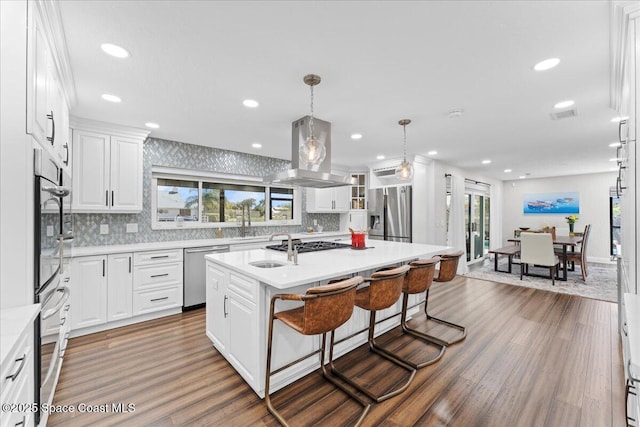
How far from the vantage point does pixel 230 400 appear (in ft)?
6.47

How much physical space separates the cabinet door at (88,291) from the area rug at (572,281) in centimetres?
631

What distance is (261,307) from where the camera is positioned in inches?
77.5

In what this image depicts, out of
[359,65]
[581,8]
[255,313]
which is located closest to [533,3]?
[581,8]

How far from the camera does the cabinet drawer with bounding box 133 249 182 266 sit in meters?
3.38

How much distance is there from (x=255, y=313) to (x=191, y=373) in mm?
921

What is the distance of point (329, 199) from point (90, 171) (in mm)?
4030

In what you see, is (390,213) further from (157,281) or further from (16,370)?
(16,370)

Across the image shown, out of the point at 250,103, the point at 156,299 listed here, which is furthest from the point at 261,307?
the point at 156,299

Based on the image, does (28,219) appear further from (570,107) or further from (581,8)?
(570,107)

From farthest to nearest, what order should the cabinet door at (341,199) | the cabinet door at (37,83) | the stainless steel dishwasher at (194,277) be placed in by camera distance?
1. the cabinet door at (341,199)
2. the stainless steel dishwasher at (194,277)
3. the cabinet door at (37,83)

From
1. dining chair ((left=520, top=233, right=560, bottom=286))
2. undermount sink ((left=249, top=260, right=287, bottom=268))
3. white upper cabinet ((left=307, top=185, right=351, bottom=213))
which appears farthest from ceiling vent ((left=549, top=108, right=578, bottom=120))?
white upper cabinet ((left=307, top=185, right=351, bottom=213))

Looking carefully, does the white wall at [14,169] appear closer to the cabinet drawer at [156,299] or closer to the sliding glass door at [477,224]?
the cabinet drawer at [156,299]

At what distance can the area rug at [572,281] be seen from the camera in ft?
15.5

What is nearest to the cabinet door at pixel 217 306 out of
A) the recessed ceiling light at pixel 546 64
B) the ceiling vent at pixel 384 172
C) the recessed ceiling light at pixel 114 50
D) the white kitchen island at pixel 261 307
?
the white kitchen island at pixel 261 307
